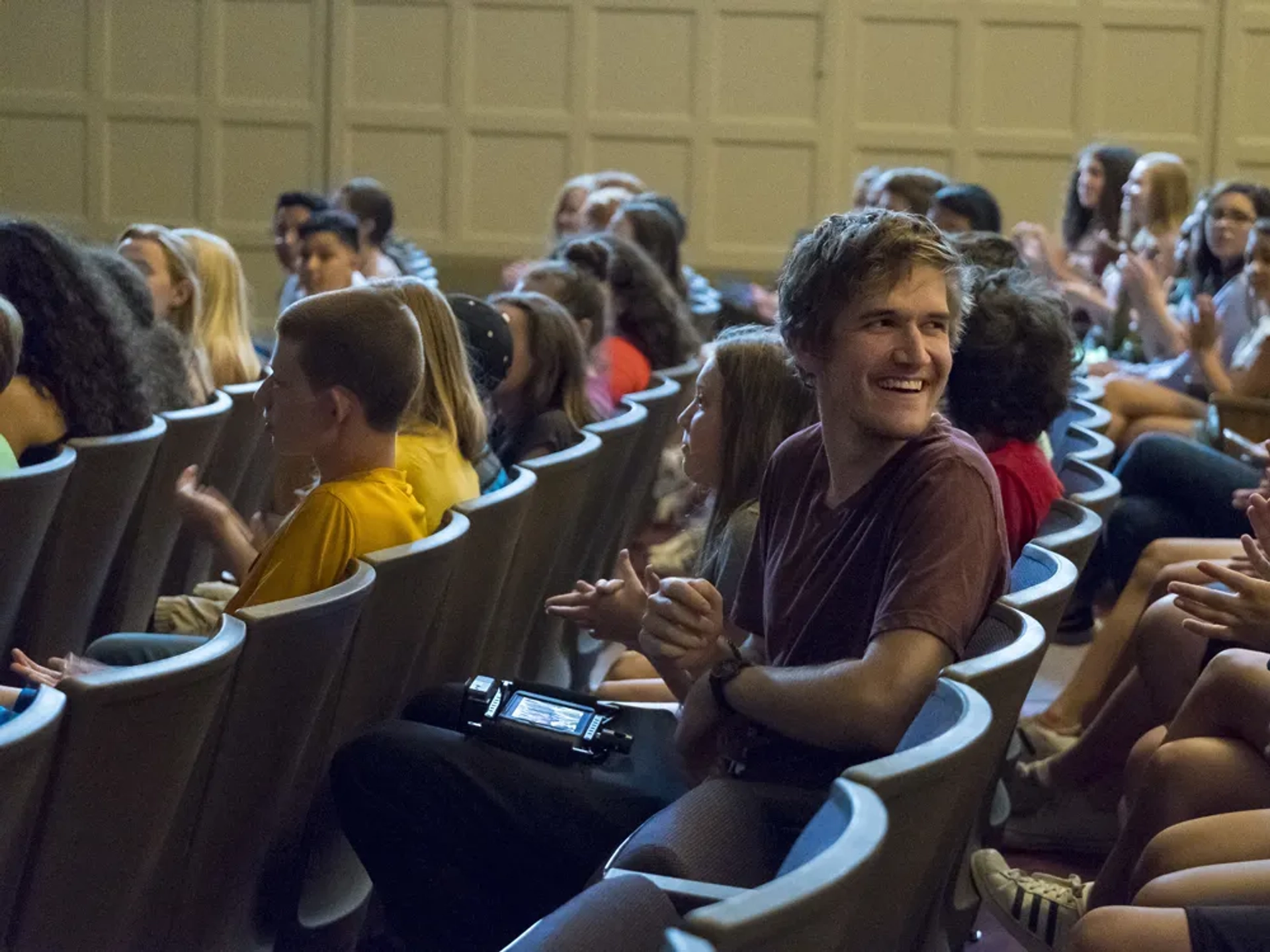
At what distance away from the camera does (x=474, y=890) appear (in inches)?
81.4

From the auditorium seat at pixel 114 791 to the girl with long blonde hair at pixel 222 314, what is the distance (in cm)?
278

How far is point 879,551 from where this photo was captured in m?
1.86

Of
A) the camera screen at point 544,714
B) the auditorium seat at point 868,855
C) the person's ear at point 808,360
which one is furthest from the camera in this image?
the camera screen at point 544,714

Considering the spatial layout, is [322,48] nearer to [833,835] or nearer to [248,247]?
[248,247]

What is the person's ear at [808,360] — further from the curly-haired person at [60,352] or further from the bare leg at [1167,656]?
the curly-haired person at [60,352]

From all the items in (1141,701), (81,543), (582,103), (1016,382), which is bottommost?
(1141,701)

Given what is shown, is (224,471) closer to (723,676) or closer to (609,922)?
(723,676)

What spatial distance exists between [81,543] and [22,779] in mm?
1430

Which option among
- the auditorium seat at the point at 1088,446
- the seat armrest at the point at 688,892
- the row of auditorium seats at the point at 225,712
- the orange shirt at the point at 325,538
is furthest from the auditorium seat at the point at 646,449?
the seat armrest at the point at 688,892

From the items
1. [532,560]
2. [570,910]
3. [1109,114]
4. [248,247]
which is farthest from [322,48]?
[570,910]

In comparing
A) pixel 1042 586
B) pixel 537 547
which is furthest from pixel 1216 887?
pixel 537 547

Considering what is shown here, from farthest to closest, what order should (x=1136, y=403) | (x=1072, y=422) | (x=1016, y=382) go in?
(x=1136, y=403), (x=1072, y=422), (x=1016, y=382)

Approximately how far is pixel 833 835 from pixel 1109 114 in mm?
7980

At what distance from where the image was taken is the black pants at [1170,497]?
370 cm
